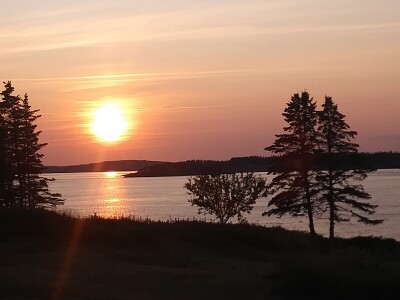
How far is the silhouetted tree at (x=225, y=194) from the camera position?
54.6 meters

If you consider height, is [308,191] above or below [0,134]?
below

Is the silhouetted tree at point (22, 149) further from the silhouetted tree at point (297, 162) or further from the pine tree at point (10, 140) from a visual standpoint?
the silhouetted tree at point (297, 162)

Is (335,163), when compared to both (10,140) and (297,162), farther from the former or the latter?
(10,140)

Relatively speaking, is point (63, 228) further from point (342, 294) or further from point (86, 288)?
point (342, 294)

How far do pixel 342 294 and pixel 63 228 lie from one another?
37.8 feet

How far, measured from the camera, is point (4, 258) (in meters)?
19.0

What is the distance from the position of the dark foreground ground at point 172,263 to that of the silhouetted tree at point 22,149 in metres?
27.6

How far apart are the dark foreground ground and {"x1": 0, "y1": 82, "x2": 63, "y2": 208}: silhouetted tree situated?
27.6 meters

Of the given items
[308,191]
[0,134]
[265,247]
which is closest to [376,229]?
[308,191]

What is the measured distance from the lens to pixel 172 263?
20422 mm

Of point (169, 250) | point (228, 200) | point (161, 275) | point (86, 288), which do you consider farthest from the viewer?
point (228, 200)

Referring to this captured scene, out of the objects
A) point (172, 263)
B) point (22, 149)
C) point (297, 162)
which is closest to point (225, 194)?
point (297, 162)

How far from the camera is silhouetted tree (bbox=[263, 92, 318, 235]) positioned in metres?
50.9

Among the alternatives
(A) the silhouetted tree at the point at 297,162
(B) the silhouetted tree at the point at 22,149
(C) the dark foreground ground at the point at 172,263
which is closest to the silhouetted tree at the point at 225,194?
(A) the silhouetted tree at the point at 297,162
